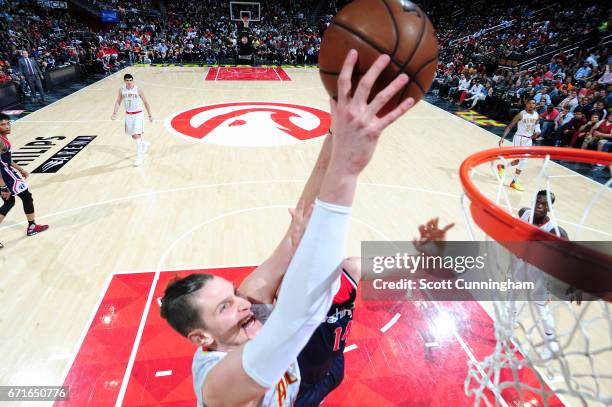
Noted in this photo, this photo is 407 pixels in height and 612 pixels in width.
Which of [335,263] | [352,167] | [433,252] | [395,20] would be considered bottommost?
[433,252]

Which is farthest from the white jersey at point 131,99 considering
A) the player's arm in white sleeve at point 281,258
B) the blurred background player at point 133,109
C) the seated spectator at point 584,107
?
the seated spectator at point 584,107

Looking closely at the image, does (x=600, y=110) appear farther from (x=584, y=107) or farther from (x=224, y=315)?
(x=224, y=315)

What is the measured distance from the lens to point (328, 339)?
6.92ft

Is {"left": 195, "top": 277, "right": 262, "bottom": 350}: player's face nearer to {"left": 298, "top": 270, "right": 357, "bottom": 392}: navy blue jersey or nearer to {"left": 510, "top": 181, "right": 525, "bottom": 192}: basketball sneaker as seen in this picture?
{"left": 298, "top": 270, "right": 357, "bottom": 392}: navy blue jersey

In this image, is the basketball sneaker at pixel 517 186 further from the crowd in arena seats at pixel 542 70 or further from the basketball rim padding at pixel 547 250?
the basketball rim padding at pixel 547 250

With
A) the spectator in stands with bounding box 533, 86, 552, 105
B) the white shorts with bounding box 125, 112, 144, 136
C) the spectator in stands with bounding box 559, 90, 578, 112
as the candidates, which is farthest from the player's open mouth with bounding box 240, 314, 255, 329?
the spectator in stands with bounding box 533, 86, 552, 105

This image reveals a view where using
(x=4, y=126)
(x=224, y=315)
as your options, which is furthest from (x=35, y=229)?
(x=224, y=315)

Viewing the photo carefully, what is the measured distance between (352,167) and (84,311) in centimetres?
409

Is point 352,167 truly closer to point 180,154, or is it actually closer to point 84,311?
point 84,311

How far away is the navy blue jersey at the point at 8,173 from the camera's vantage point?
4.62 metres

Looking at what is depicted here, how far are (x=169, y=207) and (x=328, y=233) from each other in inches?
216

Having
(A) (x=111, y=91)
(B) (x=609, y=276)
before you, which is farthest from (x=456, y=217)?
(A) (x=111, y=91)

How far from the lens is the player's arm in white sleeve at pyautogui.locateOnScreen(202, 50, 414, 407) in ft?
2.48

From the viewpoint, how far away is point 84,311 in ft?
12.6
